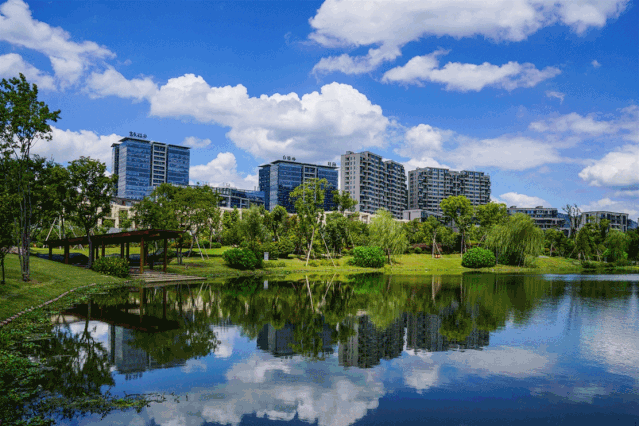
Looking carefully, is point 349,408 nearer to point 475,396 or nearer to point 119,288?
point 475,396

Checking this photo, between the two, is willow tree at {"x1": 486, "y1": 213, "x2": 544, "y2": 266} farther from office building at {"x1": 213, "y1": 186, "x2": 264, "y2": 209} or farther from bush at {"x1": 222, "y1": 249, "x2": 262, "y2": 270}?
office building at {"x1": 213, "y1": 186, "x2": 264, "y2": 209}

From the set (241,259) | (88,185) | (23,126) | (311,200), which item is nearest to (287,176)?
(311,200)

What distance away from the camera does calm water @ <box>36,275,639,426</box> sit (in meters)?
8.82

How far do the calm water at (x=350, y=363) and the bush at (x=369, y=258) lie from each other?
35.4 m

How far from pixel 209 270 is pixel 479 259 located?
39952mm

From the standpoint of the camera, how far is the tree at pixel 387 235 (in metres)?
59.4

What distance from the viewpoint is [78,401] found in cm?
879

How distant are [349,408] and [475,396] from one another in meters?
3.12

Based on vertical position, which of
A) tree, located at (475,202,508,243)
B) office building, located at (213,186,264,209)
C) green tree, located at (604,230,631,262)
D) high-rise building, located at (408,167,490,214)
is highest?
high-rise building, located at (408,167,490,214)

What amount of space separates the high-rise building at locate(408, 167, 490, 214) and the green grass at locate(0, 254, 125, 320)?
6100 inches

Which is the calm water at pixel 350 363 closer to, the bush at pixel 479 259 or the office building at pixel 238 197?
the bush at pixel 479 259

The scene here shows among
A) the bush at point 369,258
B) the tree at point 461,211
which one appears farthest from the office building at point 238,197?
the bush at point 369,258

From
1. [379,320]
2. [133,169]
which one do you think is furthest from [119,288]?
[133,169]

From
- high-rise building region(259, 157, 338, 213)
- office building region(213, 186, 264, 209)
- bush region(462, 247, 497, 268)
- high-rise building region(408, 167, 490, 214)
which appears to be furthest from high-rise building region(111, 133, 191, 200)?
bush region(462, 247, 497, 268)
